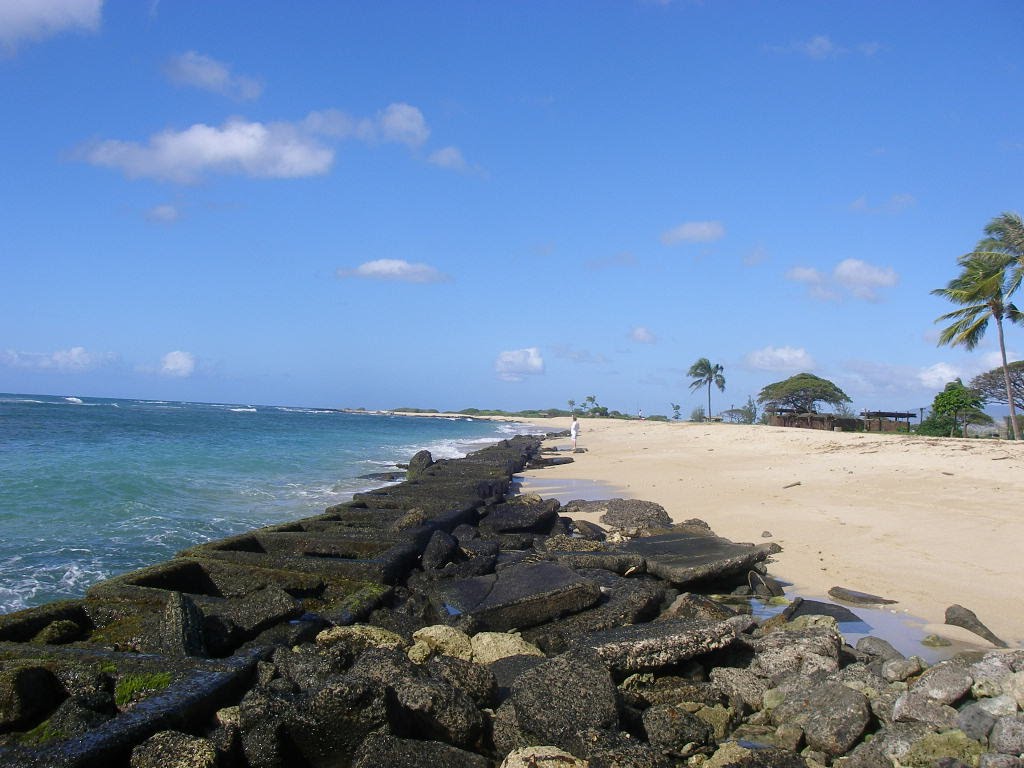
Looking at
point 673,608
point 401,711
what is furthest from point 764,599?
point 401,711

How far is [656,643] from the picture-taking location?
515cm

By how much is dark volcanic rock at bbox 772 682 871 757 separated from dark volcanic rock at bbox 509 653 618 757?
121 cm

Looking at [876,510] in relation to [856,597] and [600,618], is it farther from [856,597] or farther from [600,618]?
[600,618]

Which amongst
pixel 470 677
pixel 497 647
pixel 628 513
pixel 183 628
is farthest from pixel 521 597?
pixel 628 513

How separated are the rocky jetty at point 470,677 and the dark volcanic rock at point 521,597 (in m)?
0.02

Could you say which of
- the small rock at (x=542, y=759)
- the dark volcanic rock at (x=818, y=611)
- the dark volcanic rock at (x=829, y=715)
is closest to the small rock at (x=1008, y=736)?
the dark volcanic rock at (x=829, y=715)

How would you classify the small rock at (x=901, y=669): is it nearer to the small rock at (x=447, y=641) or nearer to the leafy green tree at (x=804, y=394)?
the small rock at (x=447, y=641)

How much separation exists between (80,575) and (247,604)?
438 cm

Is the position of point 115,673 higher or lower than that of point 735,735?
higher

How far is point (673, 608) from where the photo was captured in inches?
260

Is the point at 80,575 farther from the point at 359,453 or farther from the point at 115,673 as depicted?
the point at 359,453

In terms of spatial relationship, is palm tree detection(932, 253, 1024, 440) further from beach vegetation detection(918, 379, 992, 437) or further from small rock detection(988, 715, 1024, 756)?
small rock detection(988, 715, 1024, 756)

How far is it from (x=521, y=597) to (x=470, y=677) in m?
1.90

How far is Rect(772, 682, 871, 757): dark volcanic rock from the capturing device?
4113 mm
